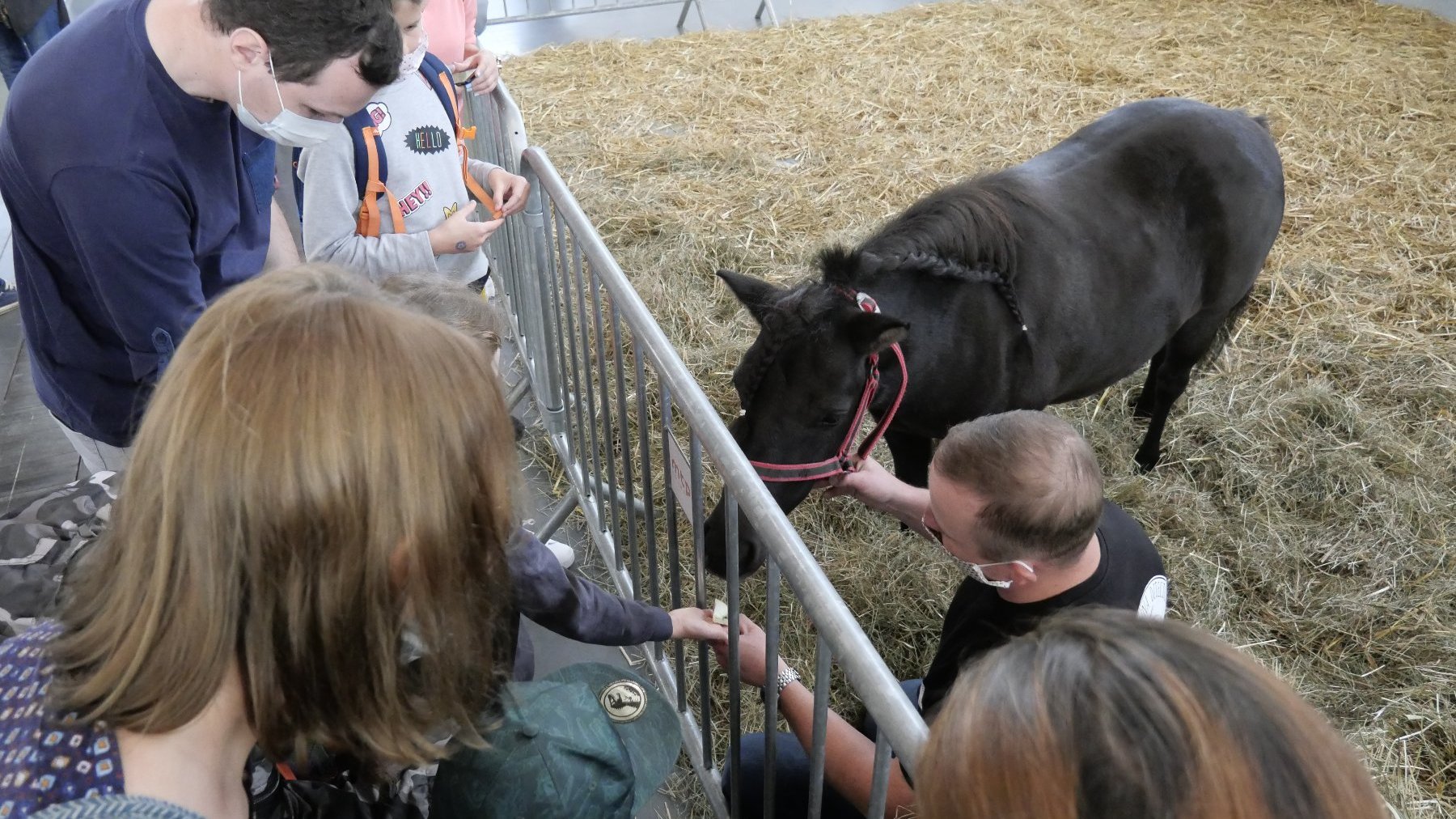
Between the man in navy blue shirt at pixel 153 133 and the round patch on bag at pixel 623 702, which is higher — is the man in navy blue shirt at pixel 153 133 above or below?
above

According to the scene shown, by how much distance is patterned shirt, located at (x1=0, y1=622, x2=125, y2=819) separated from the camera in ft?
2.80

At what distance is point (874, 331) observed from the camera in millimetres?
2053

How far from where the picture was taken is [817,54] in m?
6.89

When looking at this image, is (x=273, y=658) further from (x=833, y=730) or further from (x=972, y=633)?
(x=972, y=633)

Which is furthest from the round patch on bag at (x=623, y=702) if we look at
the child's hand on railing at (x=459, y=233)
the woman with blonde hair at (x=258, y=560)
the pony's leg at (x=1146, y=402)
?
the pony's leg at (x=1146, y=402)

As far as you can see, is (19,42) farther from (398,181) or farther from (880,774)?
(880,774)

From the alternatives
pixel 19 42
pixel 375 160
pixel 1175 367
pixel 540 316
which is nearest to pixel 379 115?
pixel 375 160

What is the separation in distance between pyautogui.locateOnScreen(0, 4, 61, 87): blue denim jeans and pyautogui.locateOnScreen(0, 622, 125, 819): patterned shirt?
433 cm

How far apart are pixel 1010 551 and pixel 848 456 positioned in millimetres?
676

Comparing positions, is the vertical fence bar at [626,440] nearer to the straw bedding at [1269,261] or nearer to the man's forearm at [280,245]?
the straw bedding at [1269,261]

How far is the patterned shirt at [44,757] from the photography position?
0.85 m

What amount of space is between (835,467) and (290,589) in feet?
4.81

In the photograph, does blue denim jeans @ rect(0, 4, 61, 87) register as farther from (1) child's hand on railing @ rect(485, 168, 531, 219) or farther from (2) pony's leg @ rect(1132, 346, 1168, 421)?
(2) pony's leg @ rect(1132, 346, 1168, 421)

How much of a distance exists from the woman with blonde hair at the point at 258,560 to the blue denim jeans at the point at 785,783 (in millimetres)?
1046
